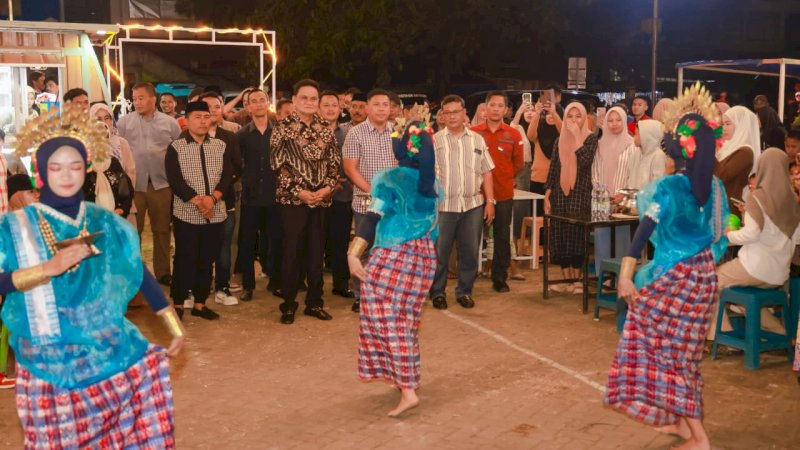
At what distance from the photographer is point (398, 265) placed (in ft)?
20.5

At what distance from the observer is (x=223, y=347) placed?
25.6ft

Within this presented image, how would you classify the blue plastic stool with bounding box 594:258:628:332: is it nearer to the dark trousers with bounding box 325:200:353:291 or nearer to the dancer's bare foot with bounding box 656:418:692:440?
the dark trousers with bounding box 325:200:353:291

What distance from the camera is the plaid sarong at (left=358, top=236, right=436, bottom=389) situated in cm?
614

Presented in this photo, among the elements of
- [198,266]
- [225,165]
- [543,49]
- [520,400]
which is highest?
[543,49]

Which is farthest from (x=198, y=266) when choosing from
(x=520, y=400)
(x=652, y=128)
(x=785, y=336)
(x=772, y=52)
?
(x=772, y=52)

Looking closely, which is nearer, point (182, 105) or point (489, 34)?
point (182, 105)

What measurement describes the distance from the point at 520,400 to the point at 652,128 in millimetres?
3610

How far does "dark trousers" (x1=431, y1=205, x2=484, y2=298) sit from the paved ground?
375 mm

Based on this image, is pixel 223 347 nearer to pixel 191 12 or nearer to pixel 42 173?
pixel 42 173

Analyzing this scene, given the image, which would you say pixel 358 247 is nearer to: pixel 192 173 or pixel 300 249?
pixel 300 249

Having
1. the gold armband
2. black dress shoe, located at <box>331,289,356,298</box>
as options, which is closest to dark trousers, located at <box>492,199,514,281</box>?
black dress shoe, located at <box>331,289,356,298</box>

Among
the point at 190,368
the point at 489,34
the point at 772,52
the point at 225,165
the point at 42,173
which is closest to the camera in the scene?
the point at 42,173

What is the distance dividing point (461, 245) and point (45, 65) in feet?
21.8

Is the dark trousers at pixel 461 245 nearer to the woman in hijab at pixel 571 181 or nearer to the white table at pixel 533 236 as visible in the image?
the woman in hijab at pixel 571 181
